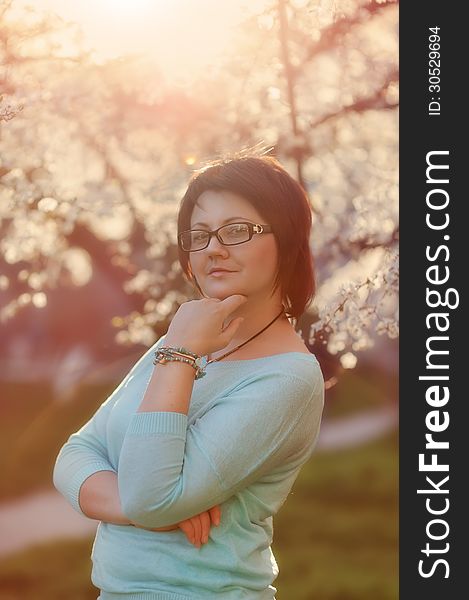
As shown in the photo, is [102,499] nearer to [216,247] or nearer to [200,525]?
[200,525]

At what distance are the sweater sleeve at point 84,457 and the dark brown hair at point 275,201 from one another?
0.88 ft

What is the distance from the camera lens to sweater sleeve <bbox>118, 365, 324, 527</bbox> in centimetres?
126

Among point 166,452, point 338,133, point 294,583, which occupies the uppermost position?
point 338,133

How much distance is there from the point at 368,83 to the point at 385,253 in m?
0.96

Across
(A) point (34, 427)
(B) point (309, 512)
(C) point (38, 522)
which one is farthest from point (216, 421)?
(A) point (34, 427)

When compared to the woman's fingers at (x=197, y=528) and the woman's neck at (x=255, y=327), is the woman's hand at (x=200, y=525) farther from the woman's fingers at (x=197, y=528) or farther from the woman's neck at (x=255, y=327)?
the woman's neck at (x=255, y=327)

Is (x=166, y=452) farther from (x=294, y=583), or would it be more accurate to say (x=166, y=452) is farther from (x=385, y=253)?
(x=294, y=583)

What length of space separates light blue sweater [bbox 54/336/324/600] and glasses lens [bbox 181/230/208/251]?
22 centimetres

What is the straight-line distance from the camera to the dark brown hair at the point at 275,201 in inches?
57.4

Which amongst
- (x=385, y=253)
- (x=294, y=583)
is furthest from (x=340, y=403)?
(x=385, y=253)

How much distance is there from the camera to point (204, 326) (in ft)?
4.54

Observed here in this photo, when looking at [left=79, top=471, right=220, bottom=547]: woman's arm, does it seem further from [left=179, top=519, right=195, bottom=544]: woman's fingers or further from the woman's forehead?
the woman's forehead

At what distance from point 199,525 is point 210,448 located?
5.9 inches

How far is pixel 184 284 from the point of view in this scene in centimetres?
408
